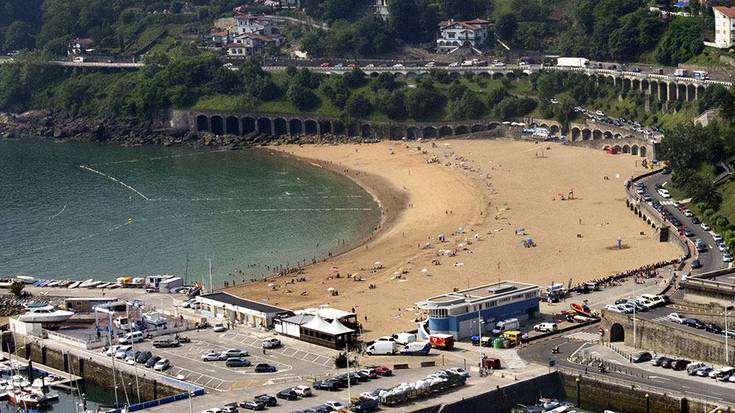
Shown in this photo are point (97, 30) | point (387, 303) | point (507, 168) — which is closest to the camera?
point (387, 303)

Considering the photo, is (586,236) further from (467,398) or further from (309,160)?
(309,160)

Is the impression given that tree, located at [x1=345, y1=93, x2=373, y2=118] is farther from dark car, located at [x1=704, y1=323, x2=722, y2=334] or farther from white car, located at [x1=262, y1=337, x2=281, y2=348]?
dark car, located at [x1=704, y1=323, x2=722, y2=334]

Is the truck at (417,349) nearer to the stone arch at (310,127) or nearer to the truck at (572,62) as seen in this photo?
the truck at (572,62)

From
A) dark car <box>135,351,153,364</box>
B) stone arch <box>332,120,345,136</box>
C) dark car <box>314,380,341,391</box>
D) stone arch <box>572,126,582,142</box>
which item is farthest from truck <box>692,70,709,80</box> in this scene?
dark car <box>314,380,341,391</box>

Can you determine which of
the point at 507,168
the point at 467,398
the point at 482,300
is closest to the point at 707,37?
the point at 507,168

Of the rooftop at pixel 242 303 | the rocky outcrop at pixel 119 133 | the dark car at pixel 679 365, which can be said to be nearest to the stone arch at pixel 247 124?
the rocky outcrop at pixel 119 133

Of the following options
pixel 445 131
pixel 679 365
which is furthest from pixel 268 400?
pixel 445 131
